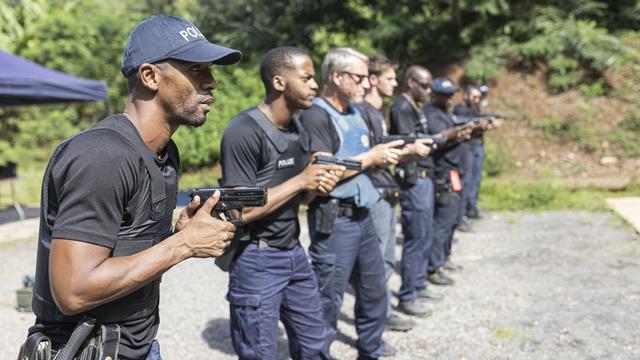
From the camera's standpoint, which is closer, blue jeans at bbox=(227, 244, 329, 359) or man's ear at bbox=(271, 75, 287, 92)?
blue jeans at bbox=(227, 244, 329, 359)

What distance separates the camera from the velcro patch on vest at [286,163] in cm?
311

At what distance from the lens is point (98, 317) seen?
6.14ft

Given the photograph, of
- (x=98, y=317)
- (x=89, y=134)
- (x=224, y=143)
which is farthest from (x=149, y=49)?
(x=224, y=143)

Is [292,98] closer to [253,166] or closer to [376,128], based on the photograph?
[253,166]

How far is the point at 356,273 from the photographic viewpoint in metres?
3.97

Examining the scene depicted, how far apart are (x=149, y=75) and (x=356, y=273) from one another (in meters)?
2.38

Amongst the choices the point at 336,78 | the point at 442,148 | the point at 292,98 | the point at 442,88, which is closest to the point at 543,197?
the point at 442,148

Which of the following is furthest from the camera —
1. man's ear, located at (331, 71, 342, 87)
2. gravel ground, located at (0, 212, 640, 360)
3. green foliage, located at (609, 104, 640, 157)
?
green foliage, located at (609, 104, 640, 157)

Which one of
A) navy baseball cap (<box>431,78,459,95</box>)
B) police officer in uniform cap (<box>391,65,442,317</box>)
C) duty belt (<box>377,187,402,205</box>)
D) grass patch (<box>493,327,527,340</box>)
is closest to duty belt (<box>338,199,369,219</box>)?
duty belt (<box>377,187,402,205</box>)

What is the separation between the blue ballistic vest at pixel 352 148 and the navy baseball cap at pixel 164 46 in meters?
1.94

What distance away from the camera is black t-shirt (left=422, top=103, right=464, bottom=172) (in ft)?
19.9

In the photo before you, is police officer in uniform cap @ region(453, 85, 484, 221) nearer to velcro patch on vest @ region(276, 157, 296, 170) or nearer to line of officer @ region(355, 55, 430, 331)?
line of officer @ region(355, 55, 430, 331)

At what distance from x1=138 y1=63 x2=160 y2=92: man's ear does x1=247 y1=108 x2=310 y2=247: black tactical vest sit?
1.14m

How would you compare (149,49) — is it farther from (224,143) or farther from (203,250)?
(224,143)
